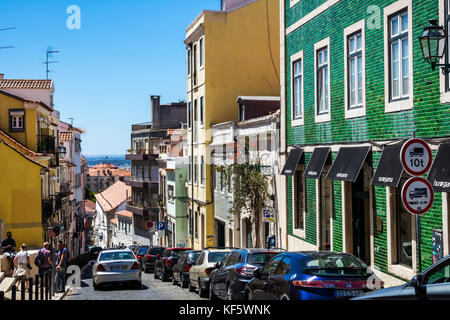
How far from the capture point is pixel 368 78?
1686cm

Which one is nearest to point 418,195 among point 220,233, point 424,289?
point 424,289

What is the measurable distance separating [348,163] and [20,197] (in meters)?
24.3

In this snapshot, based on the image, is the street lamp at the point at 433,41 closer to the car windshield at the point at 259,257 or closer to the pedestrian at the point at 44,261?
the car windshield at the point at 259,257

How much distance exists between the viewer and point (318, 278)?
Result: 10.6 meters

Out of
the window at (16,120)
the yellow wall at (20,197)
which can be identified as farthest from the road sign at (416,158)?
the window at (16,120)

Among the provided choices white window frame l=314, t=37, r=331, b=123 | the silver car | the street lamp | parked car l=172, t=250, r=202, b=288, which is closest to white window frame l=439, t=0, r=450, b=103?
the street lamp

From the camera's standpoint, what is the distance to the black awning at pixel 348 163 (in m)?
16.9

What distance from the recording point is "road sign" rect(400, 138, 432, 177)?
396 inches

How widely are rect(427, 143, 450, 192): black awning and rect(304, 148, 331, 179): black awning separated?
269 inches

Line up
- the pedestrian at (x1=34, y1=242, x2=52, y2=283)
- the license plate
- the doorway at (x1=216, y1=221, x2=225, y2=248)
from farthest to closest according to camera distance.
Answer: the doorway at (x1=216, y1=221, x2=225, y2=248), the pedestrian at (x1=34, y1=242, x2=52, y2=283), the license plate

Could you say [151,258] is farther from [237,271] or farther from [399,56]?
[399,56]

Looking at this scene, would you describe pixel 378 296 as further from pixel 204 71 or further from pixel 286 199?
pixel 204 71

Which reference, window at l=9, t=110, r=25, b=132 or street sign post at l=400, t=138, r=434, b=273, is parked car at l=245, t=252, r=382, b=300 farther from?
window at l=9, t=110, r=25, b=132

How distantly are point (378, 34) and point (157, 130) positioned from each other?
57091mm
